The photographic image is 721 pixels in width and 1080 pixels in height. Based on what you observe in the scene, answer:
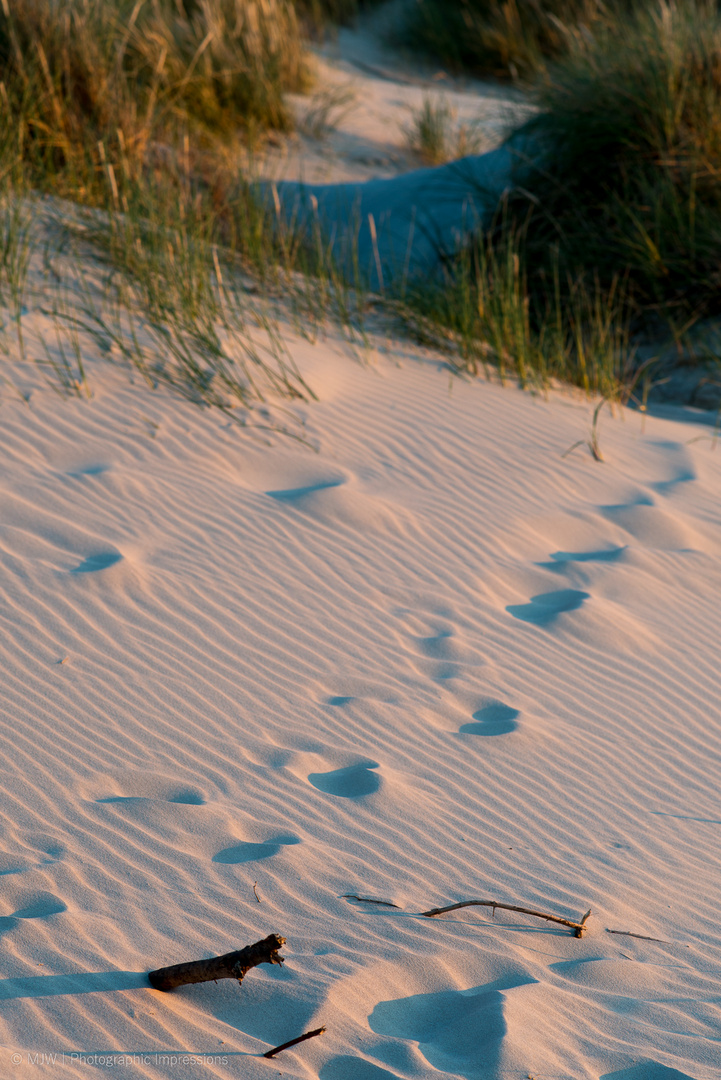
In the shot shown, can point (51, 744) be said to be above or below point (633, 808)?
above

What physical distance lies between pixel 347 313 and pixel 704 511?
85.0 inches

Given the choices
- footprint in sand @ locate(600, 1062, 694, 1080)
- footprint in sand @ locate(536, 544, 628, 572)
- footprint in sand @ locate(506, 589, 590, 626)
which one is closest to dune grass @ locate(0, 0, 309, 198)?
footprint in sand @ locate(536, 544, 628, 572)

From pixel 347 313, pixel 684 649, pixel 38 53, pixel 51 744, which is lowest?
pixel 684 649

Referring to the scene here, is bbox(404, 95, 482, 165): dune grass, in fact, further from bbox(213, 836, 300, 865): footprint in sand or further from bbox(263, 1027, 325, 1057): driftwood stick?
bbox(263, 1027, 325, 1057): driftwood stick

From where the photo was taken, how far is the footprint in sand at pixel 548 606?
11.1 ft

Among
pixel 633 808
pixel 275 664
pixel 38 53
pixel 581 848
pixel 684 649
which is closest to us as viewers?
pixel 581 848

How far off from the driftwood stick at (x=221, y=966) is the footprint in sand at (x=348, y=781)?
2.30 feet

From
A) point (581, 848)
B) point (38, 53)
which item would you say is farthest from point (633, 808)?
point (38, 53)

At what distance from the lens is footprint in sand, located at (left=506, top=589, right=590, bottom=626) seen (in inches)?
133

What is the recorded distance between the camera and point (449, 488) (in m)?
4.14

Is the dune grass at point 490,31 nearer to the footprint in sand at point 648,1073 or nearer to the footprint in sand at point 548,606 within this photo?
the footprint in sand at point 548,606

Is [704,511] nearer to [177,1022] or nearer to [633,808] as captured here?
[633,808]

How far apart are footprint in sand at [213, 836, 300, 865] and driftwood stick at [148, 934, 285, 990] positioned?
37 centimetres

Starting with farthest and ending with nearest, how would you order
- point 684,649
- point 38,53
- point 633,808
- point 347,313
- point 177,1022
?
point 38,53
point 347,313
point 684,649
point 633,808
point 177,1022
